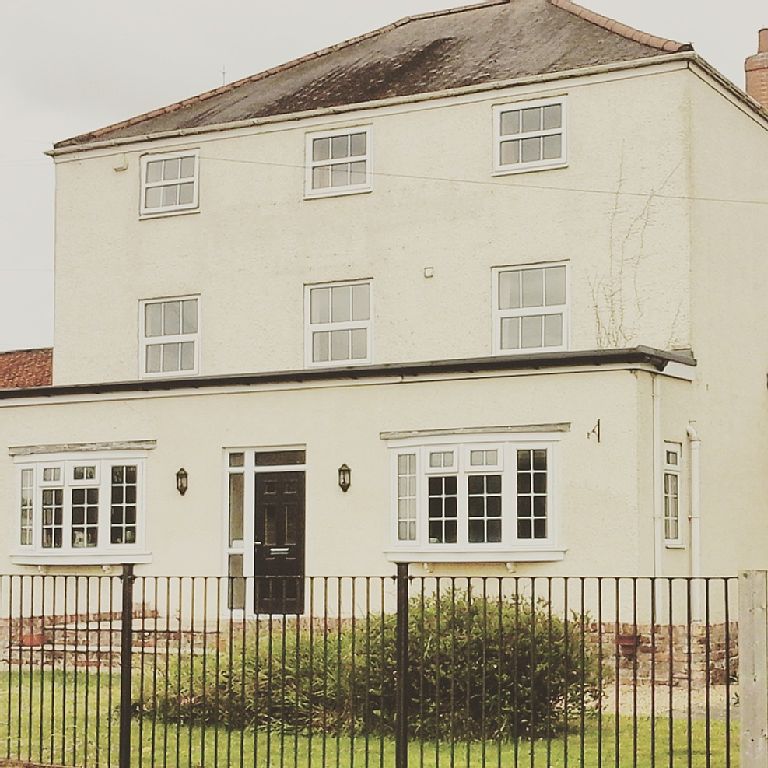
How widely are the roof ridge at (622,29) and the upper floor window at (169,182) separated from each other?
724 cm

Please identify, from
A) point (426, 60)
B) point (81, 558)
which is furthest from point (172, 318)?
point (426, 60)

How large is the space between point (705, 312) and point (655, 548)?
4596mm

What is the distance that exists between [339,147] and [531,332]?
16.7 feet

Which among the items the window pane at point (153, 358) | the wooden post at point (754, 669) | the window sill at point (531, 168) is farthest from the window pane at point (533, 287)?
Answer: the wooden post at point (754, 669)

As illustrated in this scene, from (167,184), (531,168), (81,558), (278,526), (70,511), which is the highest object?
(167,184)

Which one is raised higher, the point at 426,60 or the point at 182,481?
the point at 426,60

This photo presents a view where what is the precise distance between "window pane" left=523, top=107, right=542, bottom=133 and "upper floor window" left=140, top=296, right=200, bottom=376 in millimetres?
6718

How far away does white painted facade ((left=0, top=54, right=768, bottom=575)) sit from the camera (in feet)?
68.5

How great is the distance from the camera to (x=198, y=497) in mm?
23297

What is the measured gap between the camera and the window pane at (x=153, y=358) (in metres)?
27.5

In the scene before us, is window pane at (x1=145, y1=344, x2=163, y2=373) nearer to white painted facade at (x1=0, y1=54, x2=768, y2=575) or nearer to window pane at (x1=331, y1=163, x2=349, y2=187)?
white painted facade at (x1=0, y1=54, x2=768, y2=575)

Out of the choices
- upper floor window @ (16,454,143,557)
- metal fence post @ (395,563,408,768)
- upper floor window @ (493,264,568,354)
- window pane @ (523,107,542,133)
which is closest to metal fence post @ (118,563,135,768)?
metal fence post @ (395,563,408,768)

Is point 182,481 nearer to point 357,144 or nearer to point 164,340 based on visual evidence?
point 164,340

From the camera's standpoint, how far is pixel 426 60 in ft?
89.6
